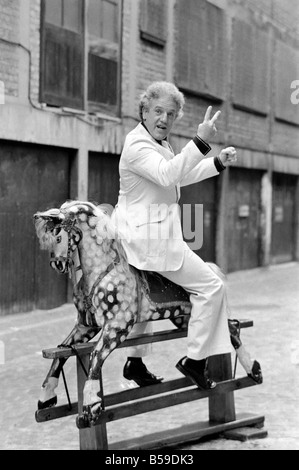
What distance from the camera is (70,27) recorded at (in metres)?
12.2

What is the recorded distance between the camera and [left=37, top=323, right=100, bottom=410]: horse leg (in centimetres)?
506

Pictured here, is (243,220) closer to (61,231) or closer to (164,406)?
(164,406)

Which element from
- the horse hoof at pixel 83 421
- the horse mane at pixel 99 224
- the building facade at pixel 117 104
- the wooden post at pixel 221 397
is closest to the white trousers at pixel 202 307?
the horse mane at pixel 99 224

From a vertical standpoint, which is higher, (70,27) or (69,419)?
(70,27)

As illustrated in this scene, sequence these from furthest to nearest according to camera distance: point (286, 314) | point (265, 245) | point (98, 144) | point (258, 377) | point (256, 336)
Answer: point (265, 245)
point (98, 144)
point (286, 314)
point (256, 336)
point (258, 377)

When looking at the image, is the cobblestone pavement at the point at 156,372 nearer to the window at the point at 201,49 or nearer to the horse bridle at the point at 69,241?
the horse bridle at the point at 69,241

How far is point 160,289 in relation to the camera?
5.15 m

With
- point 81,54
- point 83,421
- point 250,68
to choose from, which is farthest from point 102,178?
point 83,421

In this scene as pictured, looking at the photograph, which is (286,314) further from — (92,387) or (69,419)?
(92,387)

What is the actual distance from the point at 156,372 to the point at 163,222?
9.81ft

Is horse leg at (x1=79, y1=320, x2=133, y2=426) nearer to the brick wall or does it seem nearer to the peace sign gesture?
the peace sign gesture

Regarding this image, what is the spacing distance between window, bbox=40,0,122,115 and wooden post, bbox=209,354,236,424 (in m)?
6.73
